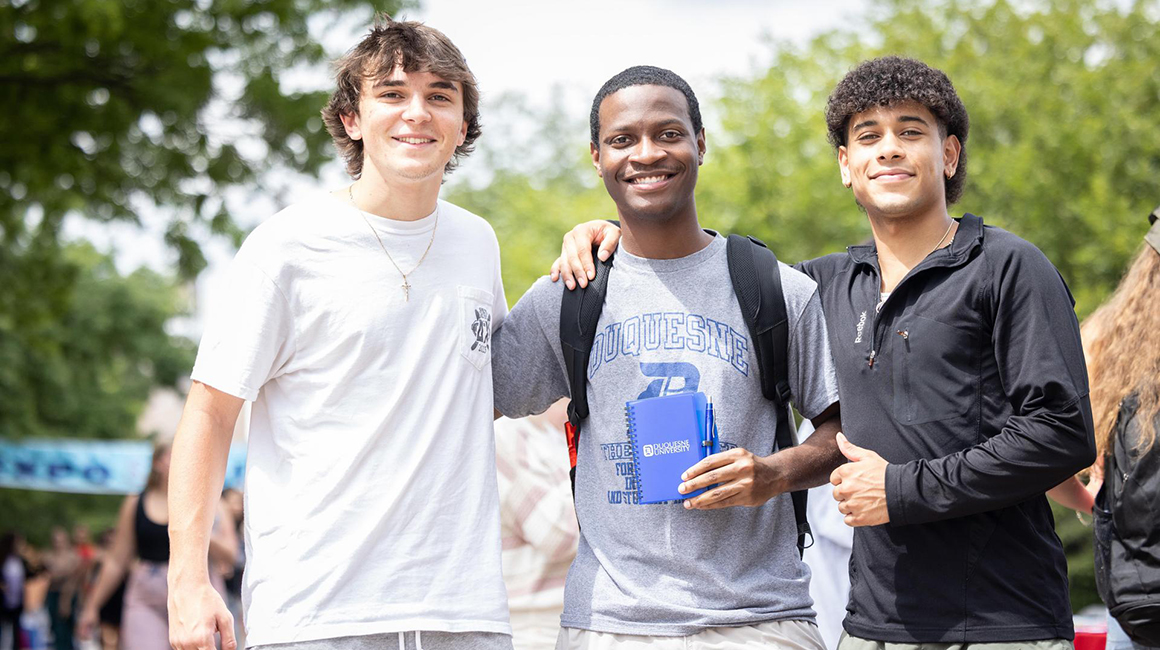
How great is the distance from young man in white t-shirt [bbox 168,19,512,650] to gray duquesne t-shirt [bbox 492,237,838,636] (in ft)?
1.10

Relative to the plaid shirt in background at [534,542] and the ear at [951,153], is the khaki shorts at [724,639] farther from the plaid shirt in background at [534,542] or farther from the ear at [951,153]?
the ear at [951,153]

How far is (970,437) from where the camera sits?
2969 millimetres

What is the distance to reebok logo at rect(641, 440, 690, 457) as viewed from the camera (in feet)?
10.2

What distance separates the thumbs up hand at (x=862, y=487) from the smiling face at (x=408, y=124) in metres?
1.37

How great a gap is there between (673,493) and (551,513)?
1.31 meters

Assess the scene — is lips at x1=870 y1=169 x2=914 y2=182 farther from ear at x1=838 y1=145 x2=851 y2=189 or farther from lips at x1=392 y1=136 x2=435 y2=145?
lips at x1=392 y1=136 x2=435 y2=145

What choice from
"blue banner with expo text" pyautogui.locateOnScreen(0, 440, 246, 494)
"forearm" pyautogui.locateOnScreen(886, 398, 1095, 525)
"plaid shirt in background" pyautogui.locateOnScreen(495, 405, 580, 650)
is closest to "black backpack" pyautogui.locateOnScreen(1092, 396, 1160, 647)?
"forearm" pyautogui.locateOnScreen(886, 398, 1095, 525)

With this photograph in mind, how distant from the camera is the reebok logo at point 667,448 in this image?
3107 millimetres

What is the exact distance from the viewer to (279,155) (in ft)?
35.1

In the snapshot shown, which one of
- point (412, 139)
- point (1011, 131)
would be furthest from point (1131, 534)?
point (1011, 131)

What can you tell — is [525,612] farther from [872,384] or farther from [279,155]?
[279,155]

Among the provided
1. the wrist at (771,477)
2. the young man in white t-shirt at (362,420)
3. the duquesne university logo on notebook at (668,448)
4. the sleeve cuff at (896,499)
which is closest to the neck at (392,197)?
the young man in white t-shirt at (362,420)

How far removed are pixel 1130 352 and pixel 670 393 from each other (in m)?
1.57

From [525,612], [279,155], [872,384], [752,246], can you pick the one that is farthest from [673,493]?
[279,155]
